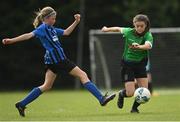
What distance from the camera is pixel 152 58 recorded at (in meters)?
23.9

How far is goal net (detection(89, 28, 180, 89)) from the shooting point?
78.2 ft

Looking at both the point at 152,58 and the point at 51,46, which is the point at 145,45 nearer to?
the point at 51,46

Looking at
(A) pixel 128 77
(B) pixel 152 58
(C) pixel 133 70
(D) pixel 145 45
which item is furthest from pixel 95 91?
(B) pixel 152 58

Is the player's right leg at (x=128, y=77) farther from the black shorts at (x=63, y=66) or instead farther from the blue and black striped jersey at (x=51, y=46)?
the blue and black striped jersey at (x=51, y=46)

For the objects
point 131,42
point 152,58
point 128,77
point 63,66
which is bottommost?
point 152,58

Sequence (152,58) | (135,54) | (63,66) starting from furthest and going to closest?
(152,58), (135,54), (63,66)

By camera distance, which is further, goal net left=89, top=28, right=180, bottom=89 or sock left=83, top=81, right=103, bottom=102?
goal net left=89, top=28, right=180, bottom=89

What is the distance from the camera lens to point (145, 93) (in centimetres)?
1141

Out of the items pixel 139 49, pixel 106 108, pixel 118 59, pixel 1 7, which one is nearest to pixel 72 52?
pixel 1 7

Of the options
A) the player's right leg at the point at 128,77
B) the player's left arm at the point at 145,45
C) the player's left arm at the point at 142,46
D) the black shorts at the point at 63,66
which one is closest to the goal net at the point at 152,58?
the player's right leg at the point at 128,77

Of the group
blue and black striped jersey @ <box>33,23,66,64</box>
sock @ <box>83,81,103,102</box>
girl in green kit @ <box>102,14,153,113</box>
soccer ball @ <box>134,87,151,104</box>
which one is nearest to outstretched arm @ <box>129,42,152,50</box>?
girl in green kit @ <box>102,14,153,113</box>

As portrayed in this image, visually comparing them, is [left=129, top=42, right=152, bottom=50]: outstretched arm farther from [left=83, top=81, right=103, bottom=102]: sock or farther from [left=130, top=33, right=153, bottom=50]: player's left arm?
[left=83, top=81, right=103, bottom=102]: sock

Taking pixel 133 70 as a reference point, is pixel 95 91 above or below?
below

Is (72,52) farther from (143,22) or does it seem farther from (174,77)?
(143,22)
